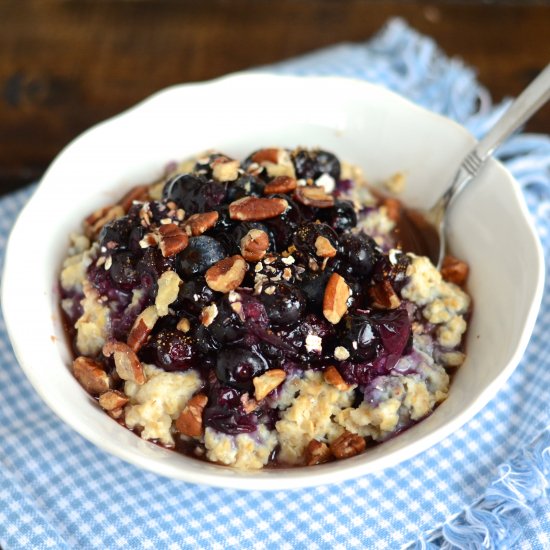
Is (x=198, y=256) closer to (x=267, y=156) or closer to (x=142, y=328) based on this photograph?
(x=142, y=328)

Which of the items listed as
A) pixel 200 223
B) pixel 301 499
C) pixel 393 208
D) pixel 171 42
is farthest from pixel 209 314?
pixel 171 42

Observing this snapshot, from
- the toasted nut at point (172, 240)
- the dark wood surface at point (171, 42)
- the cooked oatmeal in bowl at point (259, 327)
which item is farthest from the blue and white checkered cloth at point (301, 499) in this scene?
the dark wood surface at point (171, 42)

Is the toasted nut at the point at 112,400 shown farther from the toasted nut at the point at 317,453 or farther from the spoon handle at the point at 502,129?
the spoon handle at the point at 502,129

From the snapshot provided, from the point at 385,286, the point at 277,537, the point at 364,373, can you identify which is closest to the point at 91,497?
the point at 277,537

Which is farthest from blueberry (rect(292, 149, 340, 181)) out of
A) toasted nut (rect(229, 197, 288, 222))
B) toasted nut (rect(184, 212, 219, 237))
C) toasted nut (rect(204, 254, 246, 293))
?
toasted nut (rect(204, 254, 246, 293))

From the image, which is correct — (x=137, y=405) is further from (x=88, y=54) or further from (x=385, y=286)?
(x=88, y=54)
